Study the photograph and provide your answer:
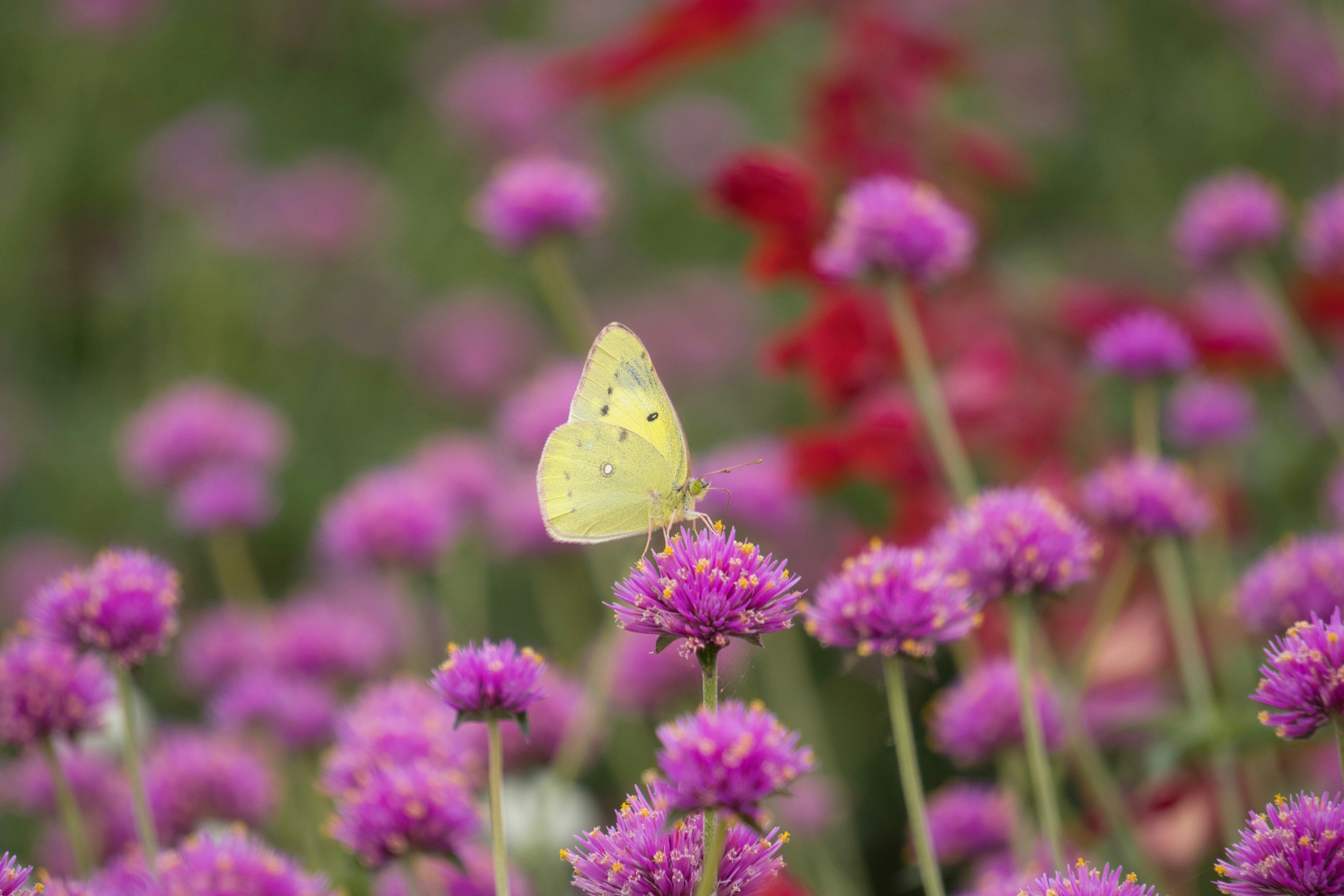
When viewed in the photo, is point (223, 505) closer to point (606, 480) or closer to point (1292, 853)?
point (606, 480)

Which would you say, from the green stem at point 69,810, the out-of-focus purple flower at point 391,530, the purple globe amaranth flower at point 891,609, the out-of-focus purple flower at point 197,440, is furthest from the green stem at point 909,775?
the out-of-focus purple flower at point 197,440

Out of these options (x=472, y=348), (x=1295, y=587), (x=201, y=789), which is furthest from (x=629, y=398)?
(x=472, y=348)

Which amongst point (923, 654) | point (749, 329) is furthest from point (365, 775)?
point (749, 329)

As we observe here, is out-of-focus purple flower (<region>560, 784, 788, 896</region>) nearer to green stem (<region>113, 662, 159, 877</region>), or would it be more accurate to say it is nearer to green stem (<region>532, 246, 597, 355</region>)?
green stem (<region>113, 662, 159, 877</region>)

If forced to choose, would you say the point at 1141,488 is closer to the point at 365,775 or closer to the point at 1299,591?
the point at 1299,591

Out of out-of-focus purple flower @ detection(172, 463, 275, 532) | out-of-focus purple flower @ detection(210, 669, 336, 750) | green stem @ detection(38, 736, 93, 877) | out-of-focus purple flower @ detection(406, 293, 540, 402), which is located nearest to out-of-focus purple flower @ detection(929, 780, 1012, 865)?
out-of-focus purple flower @ detection(210, 669, 336, 750)
